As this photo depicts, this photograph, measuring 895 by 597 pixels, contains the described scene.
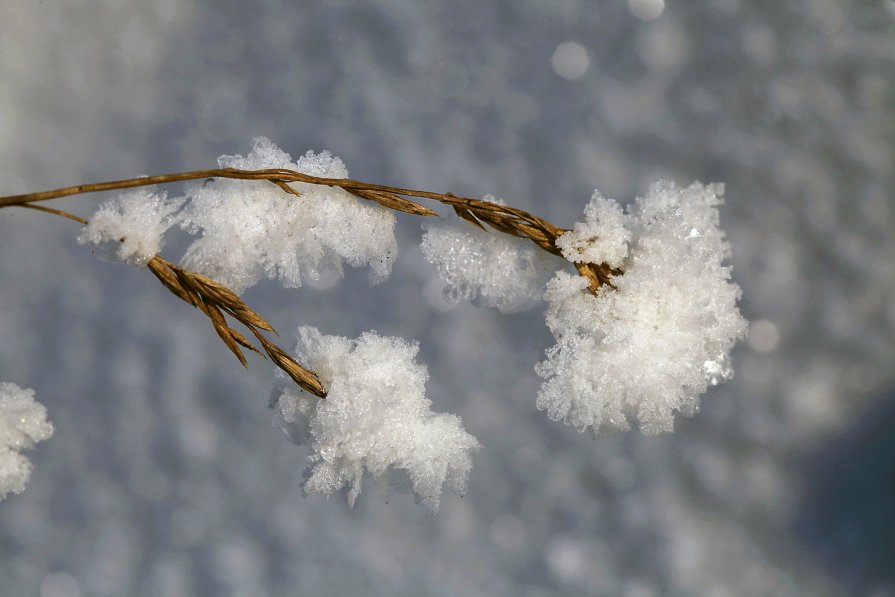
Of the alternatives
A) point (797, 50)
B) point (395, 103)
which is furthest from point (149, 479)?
point (797, 50)

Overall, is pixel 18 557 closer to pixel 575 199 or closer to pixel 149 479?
pixel 149 479

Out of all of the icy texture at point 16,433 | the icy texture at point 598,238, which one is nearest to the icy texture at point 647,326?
the icy texture at point 598,238

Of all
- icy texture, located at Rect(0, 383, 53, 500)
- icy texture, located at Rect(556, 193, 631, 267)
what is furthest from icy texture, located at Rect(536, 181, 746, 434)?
icy texture, located at Rect(0, 383, 53, 500)

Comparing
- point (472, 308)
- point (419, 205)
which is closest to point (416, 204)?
point (419, 205)

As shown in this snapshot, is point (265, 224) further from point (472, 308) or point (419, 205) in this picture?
point (472, 308)

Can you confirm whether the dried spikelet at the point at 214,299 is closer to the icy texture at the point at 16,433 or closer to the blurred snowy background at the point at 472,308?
the icy texture at the point at 16,433
